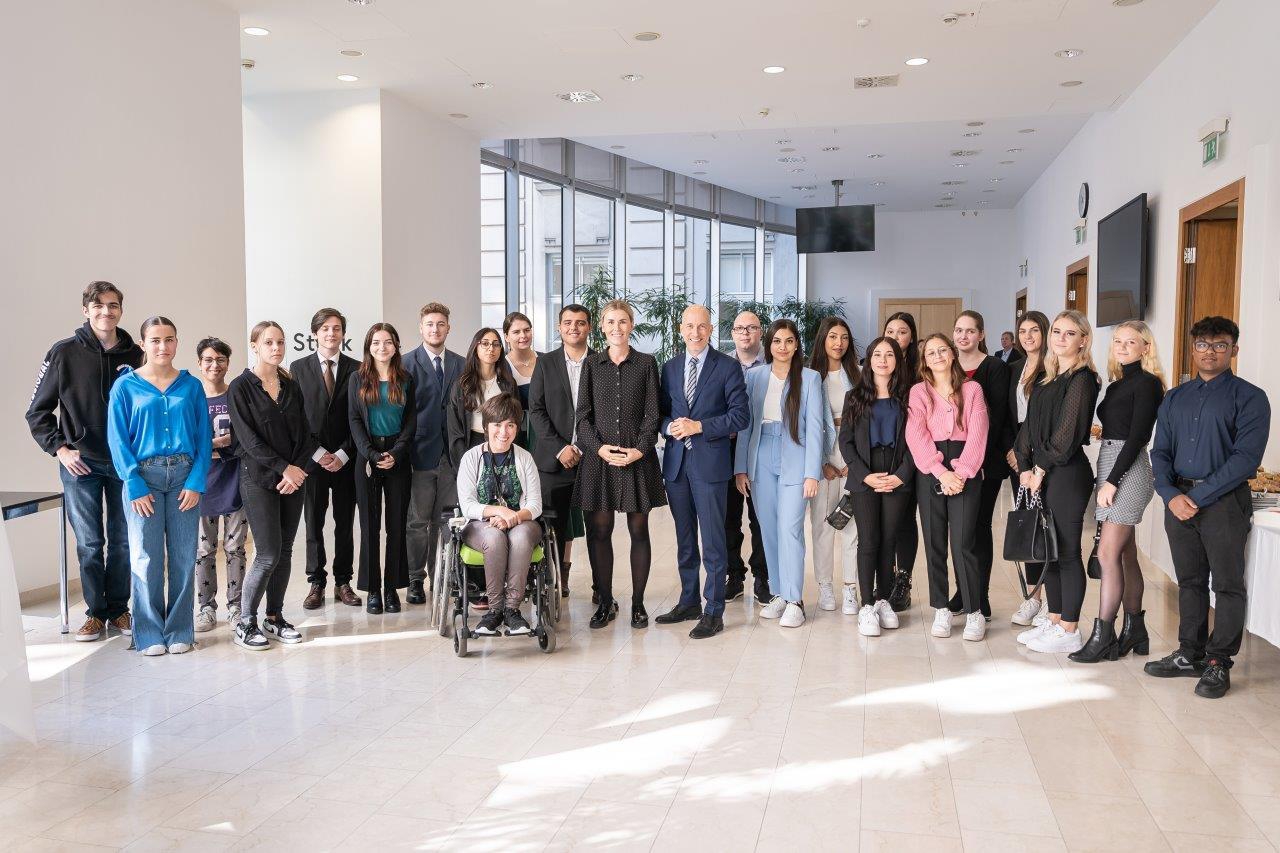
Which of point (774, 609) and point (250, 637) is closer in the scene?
point (250, 637)

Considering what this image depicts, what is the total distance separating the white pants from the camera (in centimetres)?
532

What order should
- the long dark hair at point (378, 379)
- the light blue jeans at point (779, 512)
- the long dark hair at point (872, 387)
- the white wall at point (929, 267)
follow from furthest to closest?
the white wall at point (929, 267), the long dark hair at point (378, 379), the light blue jeans at point (779, 512), the long dark hair at point (872, 387)

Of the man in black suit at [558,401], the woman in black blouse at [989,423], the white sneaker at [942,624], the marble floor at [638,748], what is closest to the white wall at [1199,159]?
the woman in black blouse at [989,423]

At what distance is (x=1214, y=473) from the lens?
3988 mm

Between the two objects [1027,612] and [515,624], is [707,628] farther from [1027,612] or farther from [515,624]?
[1027,612]

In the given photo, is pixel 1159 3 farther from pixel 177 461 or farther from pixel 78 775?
pixel 78 775

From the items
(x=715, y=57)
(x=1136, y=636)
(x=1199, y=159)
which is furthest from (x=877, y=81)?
(x=1136, y=636)

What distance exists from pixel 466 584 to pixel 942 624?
2.33 meters

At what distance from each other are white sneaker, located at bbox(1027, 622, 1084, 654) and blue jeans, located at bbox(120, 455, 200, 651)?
3929mm

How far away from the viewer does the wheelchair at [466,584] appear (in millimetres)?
4633

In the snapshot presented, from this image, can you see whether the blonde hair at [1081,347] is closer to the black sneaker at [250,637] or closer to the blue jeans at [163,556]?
the black sneaker at [250,637]

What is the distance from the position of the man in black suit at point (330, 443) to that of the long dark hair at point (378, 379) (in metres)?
0.14

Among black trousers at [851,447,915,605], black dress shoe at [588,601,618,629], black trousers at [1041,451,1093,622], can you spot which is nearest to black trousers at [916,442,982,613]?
black trousers at [851,447,915,605]

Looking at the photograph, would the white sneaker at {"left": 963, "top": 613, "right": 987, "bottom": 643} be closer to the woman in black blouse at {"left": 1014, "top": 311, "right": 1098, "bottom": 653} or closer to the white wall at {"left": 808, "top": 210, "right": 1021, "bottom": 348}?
the woman in black blouse at {"left": 1014, "top": 311, "right": 1098, "bottom": 653}
